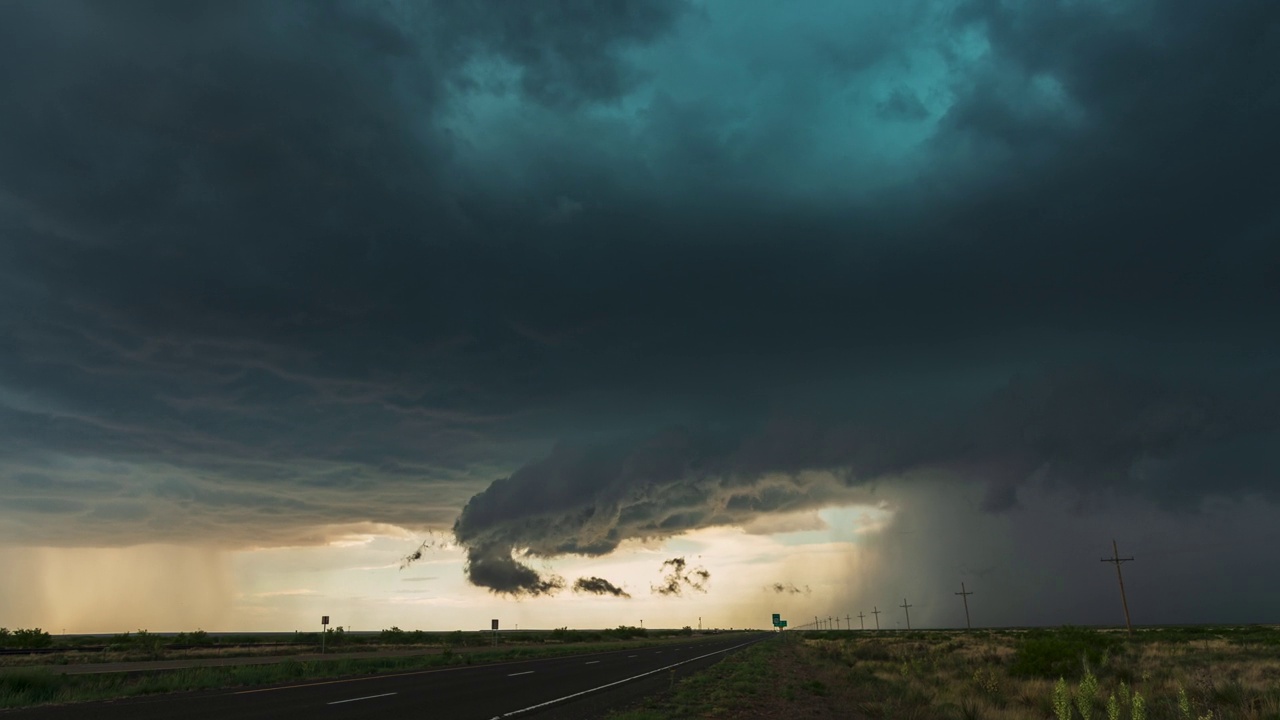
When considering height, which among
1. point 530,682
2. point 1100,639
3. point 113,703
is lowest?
point 1100,639

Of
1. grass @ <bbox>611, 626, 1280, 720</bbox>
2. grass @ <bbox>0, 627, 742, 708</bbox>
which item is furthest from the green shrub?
grass @ <bbox>0, 627, 742, 708</bbox>

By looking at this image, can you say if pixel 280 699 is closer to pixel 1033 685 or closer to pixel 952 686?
pixel 952 686

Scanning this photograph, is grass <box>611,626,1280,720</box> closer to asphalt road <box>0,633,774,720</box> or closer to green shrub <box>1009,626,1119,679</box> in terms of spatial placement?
green shrub <box>1009,626,1119,679</box>

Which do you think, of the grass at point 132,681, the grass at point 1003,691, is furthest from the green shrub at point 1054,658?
the grass at point 132,681

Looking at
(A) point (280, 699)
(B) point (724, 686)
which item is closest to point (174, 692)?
(A) point (280, 699)

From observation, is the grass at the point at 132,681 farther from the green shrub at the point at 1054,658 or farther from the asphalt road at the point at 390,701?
the green shrub at the point at 1054,658

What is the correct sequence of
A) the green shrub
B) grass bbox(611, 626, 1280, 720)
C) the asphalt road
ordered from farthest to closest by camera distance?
1. the green shrub
2. grass bbox(611, 626, 1280, 720)
3. the asphalt road

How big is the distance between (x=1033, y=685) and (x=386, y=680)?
23746 mm

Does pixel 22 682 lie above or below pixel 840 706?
above

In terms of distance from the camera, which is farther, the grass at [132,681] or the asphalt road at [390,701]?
the grass at [132,681]

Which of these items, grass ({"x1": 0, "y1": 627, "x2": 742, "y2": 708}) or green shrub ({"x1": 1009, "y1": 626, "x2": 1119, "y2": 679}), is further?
green shrub ({"x1": 1009, "y1": 626, "x2": 1119, "y2": 679})

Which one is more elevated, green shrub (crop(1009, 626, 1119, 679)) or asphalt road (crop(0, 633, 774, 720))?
asphalt road (crop(0, 633, 774, 720))

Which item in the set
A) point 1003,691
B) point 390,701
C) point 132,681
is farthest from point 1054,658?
point 132,681

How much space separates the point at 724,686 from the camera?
24.3 m
